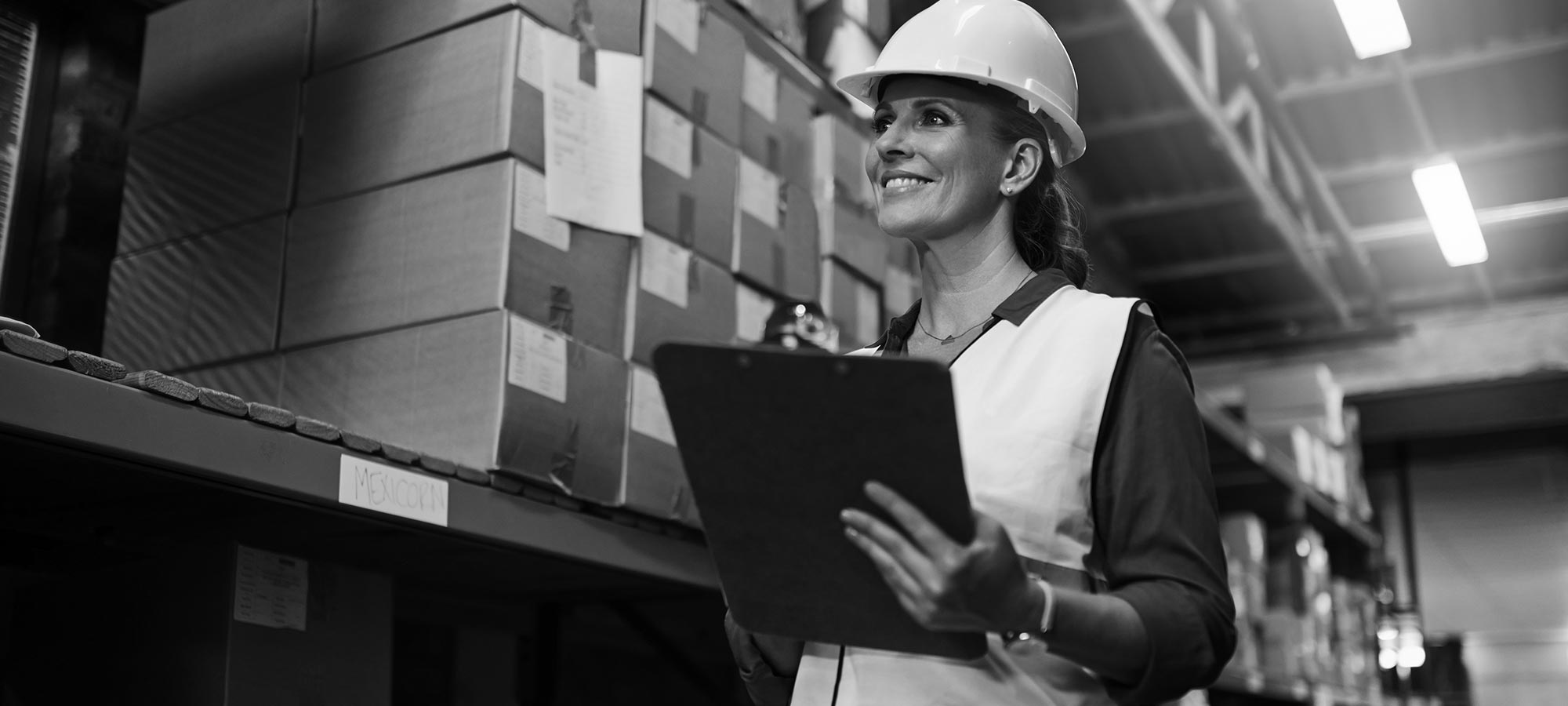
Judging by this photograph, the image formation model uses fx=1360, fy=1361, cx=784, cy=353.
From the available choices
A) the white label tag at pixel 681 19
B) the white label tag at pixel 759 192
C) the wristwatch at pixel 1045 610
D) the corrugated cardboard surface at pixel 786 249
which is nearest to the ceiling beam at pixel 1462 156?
the corrugated cardboard surface at pixel 786 249

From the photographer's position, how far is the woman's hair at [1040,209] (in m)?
1.57

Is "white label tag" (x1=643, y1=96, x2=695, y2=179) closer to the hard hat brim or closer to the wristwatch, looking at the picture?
the hard hat brim

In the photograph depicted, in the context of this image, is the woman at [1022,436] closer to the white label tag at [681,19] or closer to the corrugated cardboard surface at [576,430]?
the corrugated cardboard surface at [576,430]

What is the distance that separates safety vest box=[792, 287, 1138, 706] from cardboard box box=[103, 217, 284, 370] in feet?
5.64

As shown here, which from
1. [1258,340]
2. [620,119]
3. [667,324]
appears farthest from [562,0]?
[1258,340]

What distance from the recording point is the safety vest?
1.27 metres

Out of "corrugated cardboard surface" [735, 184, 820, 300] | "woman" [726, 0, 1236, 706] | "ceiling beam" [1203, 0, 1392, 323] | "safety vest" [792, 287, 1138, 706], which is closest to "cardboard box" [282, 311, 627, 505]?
"corrugated cardboard surface" [735, 184, 820, 300]

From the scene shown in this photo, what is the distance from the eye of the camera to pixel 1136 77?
650 cm

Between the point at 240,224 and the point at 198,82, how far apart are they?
0.39 meters

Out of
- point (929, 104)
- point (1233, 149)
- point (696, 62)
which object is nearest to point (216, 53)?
point (696, 62)

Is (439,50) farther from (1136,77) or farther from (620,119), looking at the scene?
(1136,77)

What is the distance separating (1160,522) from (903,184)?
0.50m

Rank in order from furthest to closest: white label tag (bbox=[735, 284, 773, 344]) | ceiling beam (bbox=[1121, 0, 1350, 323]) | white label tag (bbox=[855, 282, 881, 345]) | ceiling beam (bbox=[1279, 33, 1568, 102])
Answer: ceiling beam (bbox=[1279, 33, 1568, 102])
ceiling beam (bbox=[1121, 0, 1350, 323])
white label tag (bbox=[855, 282, 881, 345])
white label tag (bbox=[735, 284, 773, 344])

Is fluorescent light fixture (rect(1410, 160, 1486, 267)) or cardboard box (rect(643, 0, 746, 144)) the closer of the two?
cardboard box (rect(643, 0, 746, 144))
